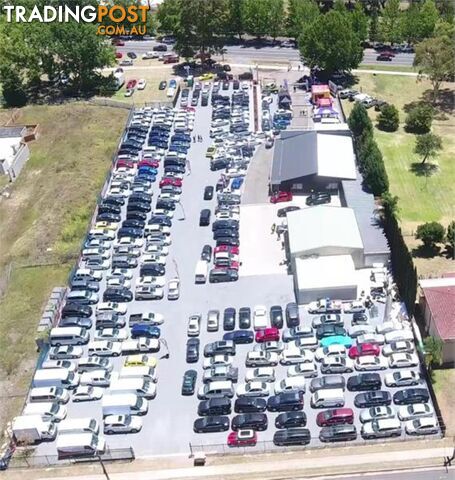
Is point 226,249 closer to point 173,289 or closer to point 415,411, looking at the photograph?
point 173,289

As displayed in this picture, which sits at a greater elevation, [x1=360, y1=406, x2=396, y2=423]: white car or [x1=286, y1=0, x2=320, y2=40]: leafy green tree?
[x1=286, y1=0, x2=320, y2=40]: leafy green tree

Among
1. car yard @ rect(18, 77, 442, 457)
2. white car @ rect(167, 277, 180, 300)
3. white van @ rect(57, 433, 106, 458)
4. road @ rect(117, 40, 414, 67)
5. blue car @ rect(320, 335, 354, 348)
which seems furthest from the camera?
road @ rect(117, 40, 414, 67)

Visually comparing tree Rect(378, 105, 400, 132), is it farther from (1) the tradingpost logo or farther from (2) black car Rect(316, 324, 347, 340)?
(1) the tradingpost logo

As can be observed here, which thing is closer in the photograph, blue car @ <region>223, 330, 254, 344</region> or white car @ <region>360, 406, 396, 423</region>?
white car @ <region>360, 406, 396, 423</region>

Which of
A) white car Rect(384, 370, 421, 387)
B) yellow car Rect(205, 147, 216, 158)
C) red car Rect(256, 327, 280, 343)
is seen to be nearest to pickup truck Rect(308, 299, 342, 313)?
red car Rect(256, 327, 280, 343)

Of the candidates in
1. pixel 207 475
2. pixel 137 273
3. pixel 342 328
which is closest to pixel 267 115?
pixel 137 273

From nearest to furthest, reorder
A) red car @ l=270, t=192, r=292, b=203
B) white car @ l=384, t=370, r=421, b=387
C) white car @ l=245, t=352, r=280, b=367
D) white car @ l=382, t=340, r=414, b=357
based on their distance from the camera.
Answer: white car @ l=384, t=370, r=421, b=387 → white car @ l=382, t=340, r=414, b=357 → white car @ l=245, t=352, r=280, b=367 → red car @ l=270, t=192, r=292, b=203

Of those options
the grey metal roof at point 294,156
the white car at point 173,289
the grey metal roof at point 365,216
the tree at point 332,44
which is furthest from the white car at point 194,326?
the tree at point 332,44
